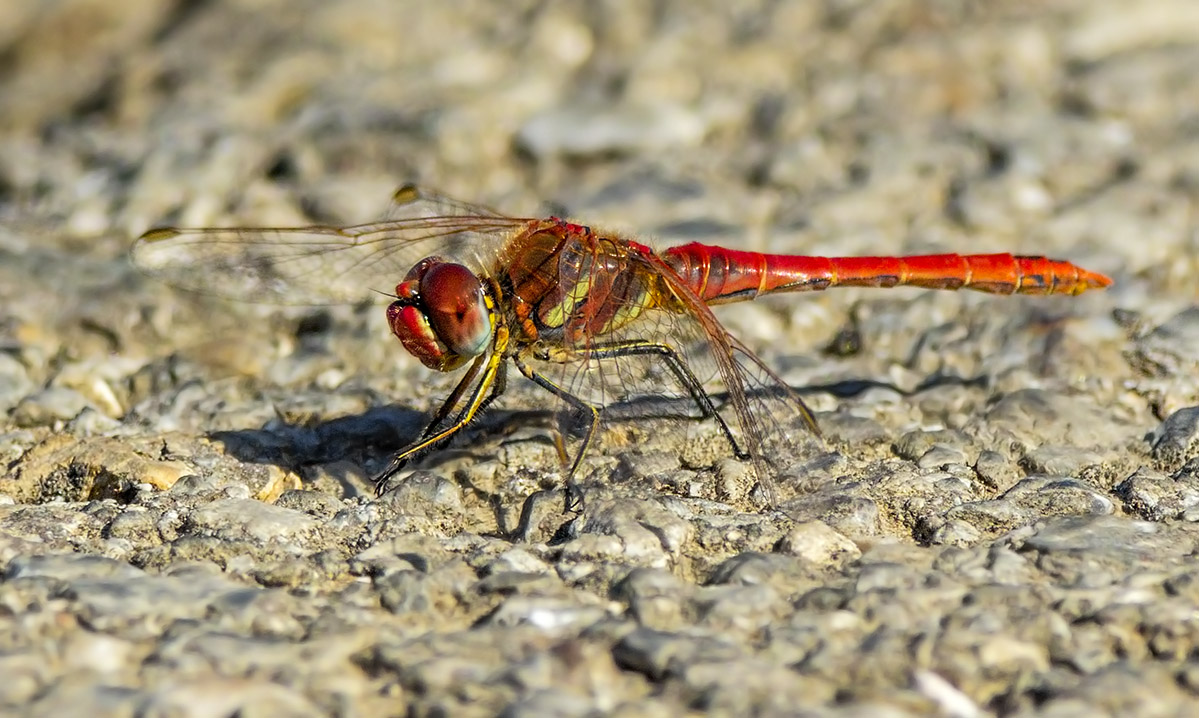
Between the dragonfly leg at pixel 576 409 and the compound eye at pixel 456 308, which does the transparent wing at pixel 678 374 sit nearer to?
the dragonfly leg at pixel 576 409

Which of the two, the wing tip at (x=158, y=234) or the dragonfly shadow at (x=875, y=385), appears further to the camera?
the wing tip at (x=158, y=234)

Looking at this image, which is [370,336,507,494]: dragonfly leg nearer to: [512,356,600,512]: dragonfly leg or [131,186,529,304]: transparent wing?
[512,356,600,512]: dragonfly leg

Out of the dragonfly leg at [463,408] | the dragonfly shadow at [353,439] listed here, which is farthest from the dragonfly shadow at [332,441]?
the dragonfly leg at [463,408]

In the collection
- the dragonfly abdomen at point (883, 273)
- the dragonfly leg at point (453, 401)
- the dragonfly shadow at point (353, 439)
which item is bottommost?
the dragonfly shadow at point (353, 439)

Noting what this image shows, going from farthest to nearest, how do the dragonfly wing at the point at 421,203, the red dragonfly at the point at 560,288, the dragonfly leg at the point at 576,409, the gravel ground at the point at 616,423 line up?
1. the dragonfly wing at the point at 421,203
2. the red dragonfly at the point at 560,288
3. the dragonfly leg at the point at 576,409
4. the gravel ground at the point at 616,423

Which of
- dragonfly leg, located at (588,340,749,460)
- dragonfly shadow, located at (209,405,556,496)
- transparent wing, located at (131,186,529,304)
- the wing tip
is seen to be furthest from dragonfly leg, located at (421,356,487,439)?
the wing tip

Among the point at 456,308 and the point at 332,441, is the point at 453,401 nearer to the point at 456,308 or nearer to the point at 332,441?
the point at 456,308

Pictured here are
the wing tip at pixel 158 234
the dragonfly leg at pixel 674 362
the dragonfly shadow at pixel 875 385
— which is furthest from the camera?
the wing tip at pixel 158 234
